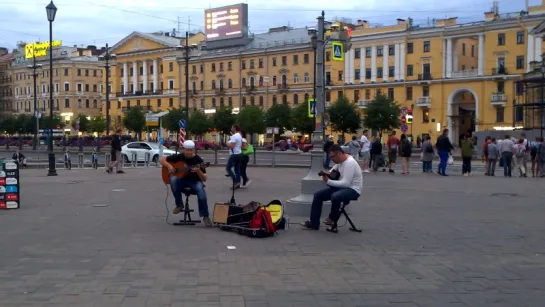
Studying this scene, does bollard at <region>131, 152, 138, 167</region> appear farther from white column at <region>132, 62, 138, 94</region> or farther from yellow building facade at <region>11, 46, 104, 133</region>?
yellow building facade at <region>11, 46, 104, 133</region>

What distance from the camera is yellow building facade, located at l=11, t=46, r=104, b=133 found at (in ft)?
390

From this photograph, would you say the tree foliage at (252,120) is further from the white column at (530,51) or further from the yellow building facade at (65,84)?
the yellow building facade at (65,84)

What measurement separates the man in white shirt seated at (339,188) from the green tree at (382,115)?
63616mm

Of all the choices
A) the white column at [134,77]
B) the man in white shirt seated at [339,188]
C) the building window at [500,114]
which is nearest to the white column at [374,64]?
the building window at [500,114]

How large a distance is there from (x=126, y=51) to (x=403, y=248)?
4238 inches

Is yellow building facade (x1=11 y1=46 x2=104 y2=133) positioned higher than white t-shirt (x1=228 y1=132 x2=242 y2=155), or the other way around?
yellow building facade (x1=11 y1=46 x2=104 y2=133)

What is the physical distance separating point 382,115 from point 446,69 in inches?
432

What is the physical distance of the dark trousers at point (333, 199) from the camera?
35.7 feet

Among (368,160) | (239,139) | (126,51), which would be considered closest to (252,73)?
(126,51)

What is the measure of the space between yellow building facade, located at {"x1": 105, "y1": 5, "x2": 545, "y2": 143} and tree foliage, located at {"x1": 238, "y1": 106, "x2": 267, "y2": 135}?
33.8ft

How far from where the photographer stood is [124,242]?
9930mm

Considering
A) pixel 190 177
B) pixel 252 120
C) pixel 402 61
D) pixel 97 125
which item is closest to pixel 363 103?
pixel 402 61

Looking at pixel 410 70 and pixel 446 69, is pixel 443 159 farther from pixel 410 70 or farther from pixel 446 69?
pixel 410 70

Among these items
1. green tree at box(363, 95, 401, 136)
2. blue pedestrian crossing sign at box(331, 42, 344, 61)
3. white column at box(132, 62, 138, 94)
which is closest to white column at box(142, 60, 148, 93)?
white column at box(132, 62, 138, 94)
